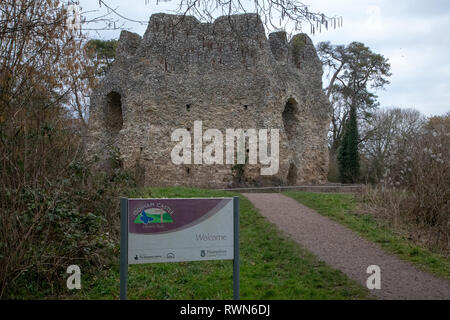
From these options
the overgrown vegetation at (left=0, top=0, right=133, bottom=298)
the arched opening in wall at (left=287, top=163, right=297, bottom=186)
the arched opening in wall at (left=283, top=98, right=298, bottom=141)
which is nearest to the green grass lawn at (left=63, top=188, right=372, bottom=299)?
the overgrown vegetation at (left=0, top=0, right=133, bottom=298)

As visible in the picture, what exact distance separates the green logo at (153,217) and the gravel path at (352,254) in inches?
122

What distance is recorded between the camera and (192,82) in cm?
2083

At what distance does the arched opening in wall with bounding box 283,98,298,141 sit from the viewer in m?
22.5

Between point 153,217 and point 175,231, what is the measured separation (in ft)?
0.88

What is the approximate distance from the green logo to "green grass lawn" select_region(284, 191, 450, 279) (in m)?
4.79

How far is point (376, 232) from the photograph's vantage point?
9.10 meters

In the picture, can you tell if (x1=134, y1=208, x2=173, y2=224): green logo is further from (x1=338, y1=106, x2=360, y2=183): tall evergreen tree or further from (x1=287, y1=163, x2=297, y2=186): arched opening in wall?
(x1=338, y1=106, x2=360, y2=183): tall evergreen tree

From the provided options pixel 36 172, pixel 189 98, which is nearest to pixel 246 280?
pixel 36 172

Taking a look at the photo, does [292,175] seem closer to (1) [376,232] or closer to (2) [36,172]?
(1) [376,232]

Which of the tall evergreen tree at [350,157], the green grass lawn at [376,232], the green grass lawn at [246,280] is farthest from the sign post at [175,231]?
the tall evergreen tree at [350,157]

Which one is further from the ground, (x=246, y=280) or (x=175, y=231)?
(x=175, y=231)

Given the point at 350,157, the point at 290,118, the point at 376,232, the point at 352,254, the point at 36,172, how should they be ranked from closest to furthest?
1. the point at 36,172
2. the point at 352,254
3. the point at 376,232
4. the point at 290,118
5. the point at 350,157

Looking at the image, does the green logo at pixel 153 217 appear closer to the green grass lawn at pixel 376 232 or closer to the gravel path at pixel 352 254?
the gravel path at pixel 352 254
